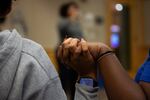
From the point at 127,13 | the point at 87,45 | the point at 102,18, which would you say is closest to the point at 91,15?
the point at 102,18

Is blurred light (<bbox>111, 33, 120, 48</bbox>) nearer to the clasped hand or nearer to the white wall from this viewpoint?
the white wall

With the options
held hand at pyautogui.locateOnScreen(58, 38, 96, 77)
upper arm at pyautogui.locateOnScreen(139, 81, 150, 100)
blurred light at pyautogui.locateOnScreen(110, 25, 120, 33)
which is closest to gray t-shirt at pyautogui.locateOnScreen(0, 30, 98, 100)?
held hand at pyautogui.locateOnScreen(58, 38, 96, 77)

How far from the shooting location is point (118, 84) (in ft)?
4.01

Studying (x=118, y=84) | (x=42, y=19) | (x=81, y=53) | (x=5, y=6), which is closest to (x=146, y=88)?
(x=118, y=84)

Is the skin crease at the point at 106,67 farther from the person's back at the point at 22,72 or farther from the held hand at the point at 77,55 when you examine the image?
the person's back at the point at 22,72

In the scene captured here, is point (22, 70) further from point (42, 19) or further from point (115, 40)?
point (115, 40)

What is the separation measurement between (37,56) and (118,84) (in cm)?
32

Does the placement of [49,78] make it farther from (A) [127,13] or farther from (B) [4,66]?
(A) [127,13]

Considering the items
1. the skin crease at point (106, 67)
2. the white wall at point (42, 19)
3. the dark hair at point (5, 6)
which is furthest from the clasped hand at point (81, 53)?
the white wall at point (42, 19)

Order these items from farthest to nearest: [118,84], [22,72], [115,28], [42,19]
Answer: [115,28] → [42,19] → [118,84] → [22,72]

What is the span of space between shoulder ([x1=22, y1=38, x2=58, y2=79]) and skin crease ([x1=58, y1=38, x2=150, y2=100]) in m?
0.22

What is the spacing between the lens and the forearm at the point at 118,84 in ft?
4.00

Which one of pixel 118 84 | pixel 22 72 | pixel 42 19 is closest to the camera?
pixel 22 72

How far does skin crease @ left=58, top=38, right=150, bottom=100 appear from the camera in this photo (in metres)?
1.22
